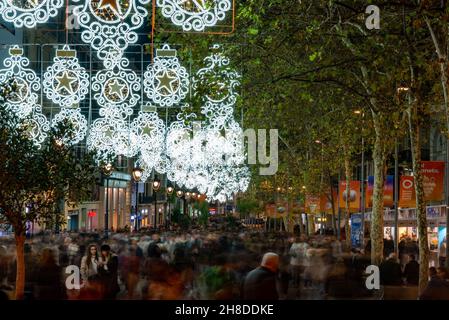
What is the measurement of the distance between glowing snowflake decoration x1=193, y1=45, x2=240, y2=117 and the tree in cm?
400

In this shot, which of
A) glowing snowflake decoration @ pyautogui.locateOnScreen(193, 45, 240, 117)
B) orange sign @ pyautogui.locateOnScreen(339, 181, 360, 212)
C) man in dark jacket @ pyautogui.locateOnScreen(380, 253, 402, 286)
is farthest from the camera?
orange sign @ pyautogui.locateOnScreen(339, 181, 360, 212)

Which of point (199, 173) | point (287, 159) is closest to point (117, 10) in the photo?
point (199, 173)

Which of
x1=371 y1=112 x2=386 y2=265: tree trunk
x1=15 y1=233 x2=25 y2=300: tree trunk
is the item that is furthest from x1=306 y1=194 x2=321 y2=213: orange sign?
x1=15 y1=233 x2=25 y2=300: tree trunk

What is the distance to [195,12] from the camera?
688 inches

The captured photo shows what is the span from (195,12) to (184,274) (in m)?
6.09

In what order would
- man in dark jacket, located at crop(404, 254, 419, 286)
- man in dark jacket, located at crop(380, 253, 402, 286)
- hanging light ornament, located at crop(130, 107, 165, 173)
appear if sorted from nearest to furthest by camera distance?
man in dark jacket, located at crop(380, 253, 402, 286)
man in dark jacket, located at crop(404, 254, 419, 286)
hanging light ornament, located at crop(130, 107, 165, 173)

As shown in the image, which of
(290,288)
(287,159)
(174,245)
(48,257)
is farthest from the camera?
(287,159)

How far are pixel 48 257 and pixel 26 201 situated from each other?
1662mm

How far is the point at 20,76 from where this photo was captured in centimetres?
2678

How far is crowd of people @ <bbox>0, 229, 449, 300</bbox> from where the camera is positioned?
13984mm

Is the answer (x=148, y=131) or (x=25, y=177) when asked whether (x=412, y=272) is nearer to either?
(x=25, y=177)

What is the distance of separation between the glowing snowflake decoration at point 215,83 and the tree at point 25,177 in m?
4.00

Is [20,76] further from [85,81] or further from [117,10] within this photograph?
[117,10]

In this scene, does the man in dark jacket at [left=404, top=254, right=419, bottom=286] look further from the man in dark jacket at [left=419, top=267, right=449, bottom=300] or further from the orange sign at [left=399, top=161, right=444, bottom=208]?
the man in dark jacket at [left=419, top=267, right=449, bottom=300]
